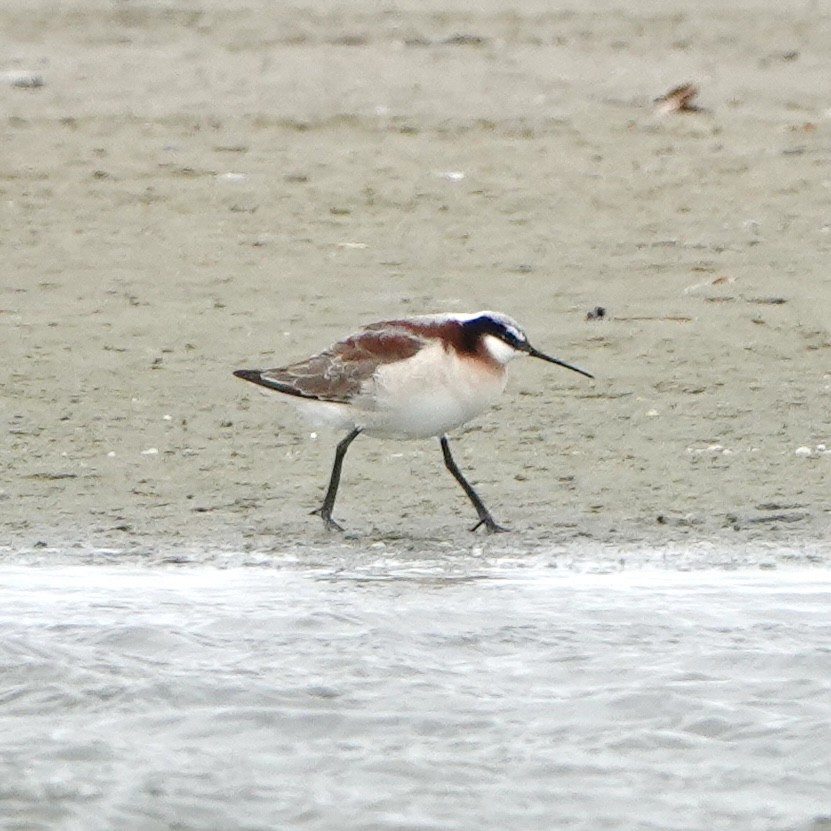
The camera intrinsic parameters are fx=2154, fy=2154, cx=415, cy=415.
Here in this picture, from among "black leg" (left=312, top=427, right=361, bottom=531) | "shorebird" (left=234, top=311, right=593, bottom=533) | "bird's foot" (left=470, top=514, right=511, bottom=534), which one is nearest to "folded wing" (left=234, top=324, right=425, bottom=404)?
"shorebird" (left=234, top=311, right=593, bottom=533)

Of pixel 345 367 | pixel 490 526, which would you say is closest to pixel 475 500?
pixel 490 526

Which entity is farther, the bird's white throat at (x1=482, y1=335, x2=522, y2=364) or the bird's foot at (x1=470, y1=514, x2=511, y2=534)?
the bird's white throat at (x1=482, y1=335, x2=522, y2=364)

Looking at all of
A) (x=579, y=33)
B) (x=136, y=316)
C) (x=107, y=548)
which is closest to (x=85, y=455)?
(x=107, y=548)

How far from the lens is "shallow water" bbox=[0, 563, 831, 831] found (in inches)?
250

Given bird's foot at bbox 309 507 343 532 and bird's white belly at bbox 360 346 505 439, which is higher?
bird's white belly at bbox 360 346 505 439

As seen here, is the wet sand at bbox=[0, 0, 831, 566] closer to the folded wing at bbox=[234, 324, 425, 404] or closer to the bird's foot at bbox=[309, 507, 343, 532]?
the bird's foot at bbox=[309, 507, 343, 532]

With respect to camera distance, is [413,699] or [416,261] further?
[416,261]

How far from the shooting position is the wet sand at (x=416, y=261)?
859 centimetres

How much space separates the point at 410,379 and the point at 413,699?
1570 mm

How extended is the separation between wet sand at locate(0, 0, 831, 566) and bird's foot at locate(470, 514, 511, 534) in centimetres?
8

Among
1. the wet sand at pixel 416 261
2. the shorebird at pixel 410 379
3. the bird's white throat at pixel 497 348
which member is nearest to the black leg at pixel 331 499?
the shorebird at pixel 410 379

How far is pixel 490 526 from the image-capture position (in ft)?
27.0

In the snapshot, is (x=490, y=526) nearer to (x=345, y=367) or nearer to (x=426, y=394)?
(x=426, y=394)

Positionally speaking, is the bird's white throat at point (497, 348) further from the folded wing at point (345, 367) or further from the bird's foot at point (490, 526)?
the bird's foot at point (490, 526)
